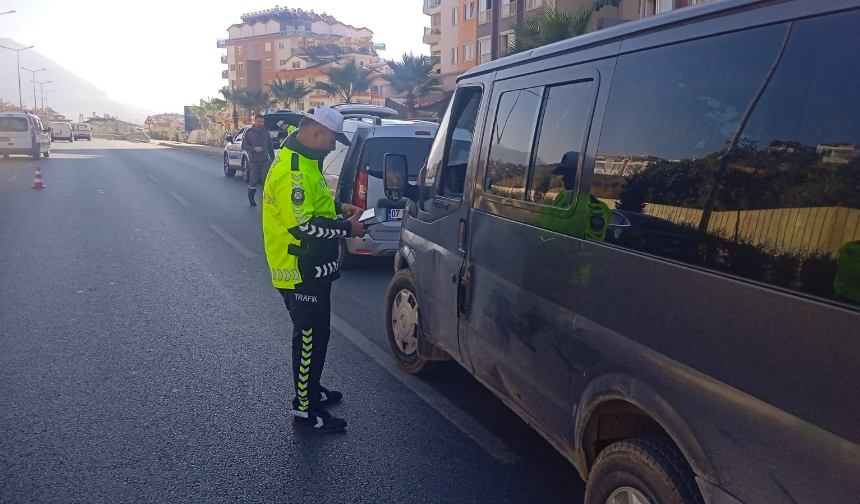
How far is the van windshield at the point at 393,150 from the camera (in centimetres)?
863

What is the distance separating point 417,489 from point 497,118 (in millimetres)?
2008

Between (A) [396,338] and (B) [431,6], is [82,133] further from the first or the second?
(A) [396,338]

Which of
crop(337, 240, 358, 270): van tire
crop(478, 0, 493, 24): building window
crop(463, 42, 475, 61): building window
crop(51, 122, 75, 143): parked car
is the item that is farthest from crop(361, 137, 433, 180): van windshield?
crop(51, 122, 75, 143): parked car

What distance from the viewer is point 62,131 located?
6350 cm

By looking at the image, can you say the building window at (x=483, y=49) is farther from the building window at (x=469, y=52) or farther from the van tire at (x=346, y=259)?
the van tire at (x=346, y=259)

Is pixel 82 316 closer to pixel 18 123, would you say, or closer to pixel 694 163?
pixel 694 163

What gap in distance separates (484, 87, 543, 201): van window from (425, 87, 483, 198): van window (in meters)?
0.35

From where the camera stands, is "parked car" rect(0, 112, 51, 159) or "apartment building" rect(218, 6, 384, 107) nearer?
"parked car" rect(0, 112, 51, 159)

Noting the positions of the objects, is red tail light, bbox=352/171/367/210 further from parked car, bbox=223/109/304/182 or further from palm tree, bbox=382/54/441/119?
palm tree, bbox=382/54/441/119

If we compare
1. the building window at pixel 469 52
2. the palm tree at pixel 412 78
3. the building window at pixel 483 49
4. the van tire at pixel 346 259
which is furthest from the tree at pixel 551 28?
the building window at pixel 469 52

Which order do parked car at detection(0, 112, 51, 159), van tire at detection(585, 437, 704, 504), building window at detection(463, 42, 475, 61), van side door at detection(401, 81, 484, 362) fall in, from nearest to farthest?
van tire at detection(585, 437, 704, 504)
van side door at detection(401, 81, 484, 362)
parked car at detection(0, 112, 51, 159)
building window at detection(463, 42, 475, 61)

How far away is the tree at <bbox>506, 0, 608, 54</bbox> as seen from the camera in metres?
18.7

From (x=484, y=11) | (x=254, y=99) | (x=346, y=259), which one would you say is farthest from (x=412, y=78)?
(x=346, y=259)

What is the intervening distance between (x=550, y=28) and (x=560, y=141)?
646 inches
